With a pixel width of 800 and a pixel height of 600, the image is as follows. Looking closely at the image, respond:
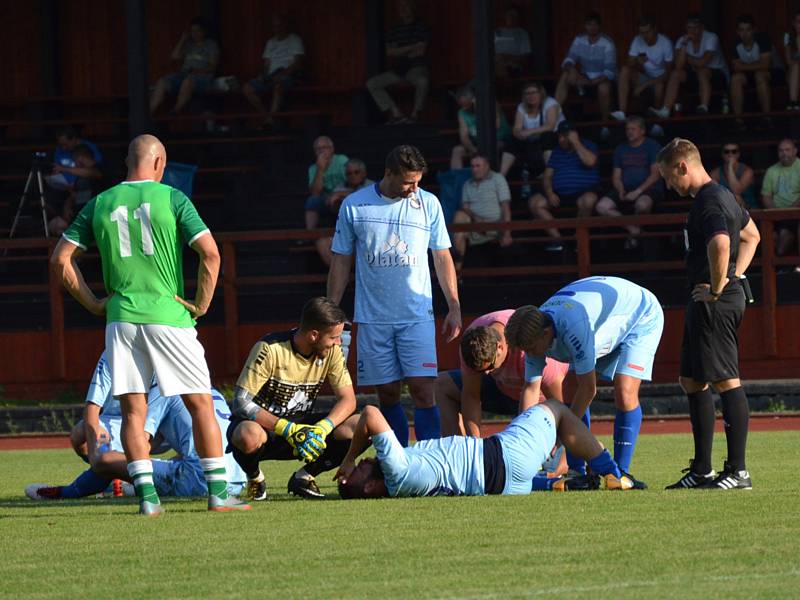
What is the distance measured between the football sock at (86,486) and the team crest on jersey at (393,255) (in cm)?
211

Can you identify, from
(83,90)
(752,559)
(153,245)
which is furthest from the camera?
(83,90)

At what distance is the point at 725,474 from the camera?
880 cm

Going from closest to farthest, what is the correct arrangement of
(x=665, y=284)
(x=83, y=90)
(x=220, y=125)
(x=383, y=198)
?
(x=383, y=198) < (x=665, y=284) < (x=220, y=125) < (x=83, y=90)

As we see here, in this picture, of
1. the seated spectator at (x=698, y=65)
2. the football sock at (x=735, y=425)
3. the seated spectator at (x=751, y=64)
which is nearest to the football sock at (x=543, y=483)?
the football sock at (x=735, y=425)

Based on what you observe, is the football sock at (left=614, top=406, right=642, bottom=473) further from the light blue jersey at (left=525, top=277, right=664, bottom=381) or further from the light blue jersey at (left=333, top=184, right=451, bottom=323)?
the light blue jersey at (left=333, top=184, right=451, bottom=323)

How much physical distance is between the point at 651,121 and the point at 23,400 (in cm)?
803

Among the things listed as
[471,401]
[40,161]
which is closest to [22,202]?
[40,161]

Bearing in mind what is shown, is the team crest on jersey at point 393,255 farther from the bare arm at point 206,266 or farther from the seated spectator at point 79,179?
the seated spectator at point 79,179

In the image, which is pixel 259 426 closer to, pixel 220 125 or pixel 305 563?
pixel 305 563

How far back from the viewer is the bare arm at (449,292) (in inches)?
397

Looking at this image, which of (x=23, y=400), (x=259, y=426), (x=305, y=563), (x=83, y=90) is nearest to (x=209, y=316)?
(x=23, y=400)

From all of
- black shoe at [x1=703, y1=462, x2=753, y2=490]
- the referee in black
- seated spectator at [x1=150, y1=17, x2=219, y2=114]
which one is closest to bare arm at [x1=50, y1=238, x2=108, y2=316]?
the referee in black

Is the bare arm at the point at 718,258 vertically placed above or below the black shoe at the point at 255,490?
above

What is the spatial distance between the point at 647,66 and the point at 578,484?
11.8 m
